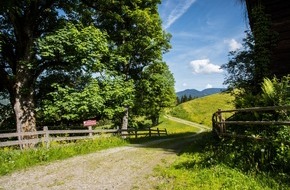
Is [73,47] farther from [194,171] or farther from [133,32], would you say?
[194,171]

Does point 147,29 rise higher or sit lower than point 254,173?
higher

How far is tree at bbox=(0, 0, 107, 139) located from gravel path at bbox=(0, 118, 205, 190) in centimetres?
785

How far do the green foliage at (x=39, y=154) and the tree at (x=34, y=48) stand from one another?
4.72 m

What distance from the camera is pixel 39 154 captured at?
14.1 meters

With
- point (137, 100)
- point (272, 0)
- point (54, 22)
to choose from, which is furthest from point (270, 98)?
point (137, 100)

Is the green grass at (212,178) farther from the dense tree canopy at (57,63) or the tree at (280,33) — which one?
the dense tree canopy at (57,63)

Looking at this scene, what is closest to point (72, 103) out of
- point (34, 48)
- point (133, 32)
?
point (34, 48)

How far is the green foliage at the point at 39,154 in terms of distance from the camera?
12.6 metres

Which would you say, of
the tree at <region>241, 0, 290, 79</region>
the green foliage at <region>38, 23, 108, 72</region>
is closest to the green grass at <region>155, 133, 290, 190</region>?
the tree at <region>241, 0, 290, 79</region>

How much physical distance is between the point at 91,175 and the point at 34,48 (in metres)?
12.7

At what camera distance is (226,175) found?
872cm

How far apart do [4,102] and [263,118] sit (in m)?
20.8

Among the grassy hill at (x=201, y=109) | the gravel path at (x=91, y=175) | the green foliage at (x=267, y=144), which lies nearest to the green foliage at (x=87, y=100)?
the gravel path at (x=91, y=175)

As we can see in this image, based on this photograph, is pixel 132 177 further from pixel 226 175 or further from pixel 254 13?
pixel 254 13
